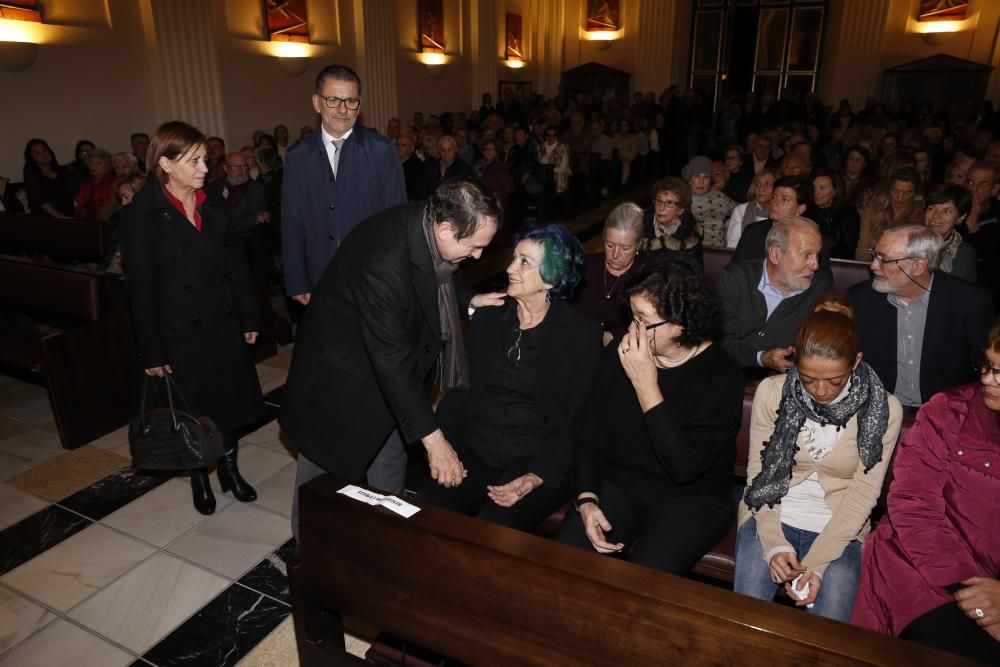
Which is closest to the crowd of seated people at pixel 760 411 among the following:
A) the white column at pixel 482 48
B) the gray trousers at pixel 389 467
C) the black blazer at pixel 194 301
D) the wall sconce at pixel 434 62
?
the gray trousers at pixel 389 467

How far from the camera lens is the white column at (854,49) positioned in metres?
16.0

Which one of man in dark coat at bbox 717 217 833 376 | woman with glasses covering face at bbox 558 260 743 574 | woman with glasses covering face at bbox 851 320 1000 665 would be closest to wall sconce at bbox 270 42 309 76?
man in dark coat at bbox 717 217 833 376

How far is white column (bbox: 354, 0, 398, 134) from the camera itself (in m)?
11.9

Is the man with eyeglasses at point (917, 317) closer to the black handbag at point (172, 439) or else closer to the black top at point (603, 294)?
the black top at point (603, 294)

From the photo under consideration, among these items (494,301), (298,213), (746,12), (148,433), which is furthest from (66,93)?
(746,12)

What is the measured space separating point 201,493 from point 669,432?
2326mm

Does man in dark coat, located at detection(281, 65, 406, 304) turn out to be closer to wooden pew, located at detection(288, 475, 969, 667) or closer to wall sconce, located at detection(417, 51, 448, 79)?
wooden pew, located at detection(288, 475, 969, 667)

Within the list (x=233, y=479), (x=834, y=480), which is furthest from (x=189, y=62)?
(x=834, y=480)

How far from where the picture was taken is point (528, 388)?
99.1 inches

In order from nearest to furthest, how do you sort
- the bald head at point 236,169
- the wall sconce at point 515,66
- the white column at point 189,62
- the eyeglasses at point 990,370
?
1. the eyeglasses at point 990,370
2. the bald head at point 236,169
3. the white column at point 189,62
4. the wall sconce at point 515,66

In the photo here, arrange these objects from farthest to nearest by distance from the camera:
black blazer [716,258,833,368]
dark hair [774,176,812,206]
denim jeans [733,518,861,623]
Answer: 1. dark hair [774,176,812,206]
2. black blazer [716,258,833,368]
3. denim jeans [733,518,861,623]

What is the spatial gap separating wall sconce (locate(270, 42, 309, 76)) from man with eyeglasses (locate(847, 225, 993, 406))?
10302mm

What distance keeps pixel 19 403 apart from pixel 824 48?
18.7 m

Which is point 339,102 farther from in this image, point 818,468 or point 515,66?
point 515,66
